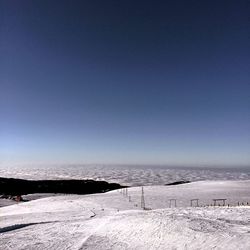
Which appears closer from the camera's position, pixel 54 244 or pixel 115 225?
pixel 54 244

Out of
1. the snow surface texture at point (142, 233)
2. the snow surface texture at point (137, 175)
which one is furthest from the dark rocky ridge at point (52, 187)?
the snow surface texture at point (142, 233)

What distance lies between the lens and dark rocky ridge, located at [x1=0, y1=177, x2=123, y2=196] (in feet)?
186

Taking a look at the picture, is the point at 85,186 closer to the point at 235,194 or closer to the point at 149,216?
the point at 235,194

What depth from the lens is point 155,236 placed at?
43.5 feet

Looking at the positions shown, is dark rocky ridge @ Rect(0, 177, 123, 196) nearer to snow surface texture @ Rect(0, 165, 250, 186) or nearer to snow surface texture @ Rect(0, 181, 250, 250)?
snow surface texture @ Rect(0, 165, 250, 186)

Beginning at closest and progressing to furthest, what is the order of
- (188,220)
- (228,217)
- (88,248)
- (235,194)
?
(88,248) → (188,220) → (228,217) → (235,194)

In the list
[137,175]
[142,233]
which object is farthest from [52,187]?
[142,233]

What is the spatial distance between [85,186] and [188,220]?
47.1 metres

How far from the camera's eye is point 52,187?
5900 centimetres

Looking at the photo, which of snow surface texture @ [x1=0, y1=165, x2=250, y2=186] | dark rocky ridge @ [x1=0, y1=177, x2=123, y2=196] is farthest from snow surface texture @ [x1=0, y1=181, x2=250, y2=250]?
snow surface texture @ [x1=0, y1=165, x2=250, y2=186]

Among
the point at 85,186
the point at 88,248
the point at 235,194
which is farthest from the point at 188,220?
the point at 85,186

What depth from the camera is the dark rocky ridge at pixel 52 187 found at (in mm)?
56656

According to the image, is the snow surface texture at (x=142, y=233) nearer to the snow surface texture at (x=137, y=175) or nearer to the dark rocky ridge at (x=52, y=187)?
the dark rocky ridge at (x=52, y=187)

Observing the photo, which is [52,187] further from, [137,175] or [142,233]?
[142,233]
